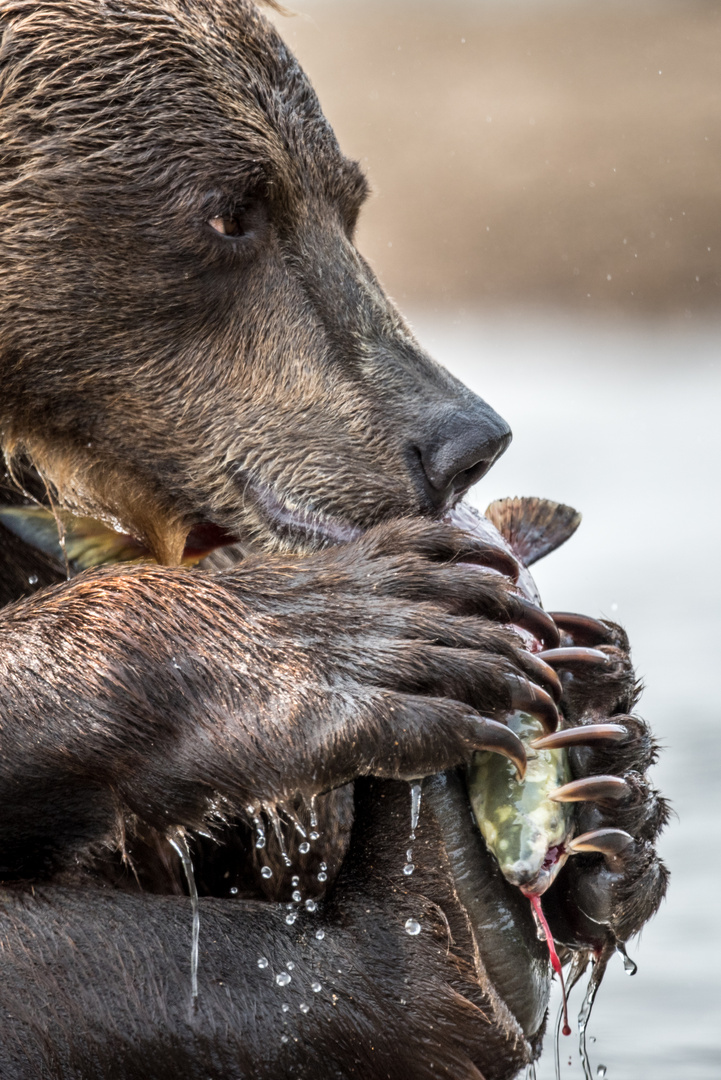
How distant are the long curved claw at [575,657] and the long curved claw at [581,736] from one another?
0.41 feet

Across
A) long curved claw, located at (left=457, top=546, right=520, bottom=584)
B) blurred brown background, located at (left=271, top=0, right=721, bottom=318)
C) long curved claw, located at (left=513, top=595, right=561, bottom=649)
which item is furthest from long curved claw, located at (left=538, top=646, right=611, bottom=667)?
blurred brown background, located at (left=271, top=0, right=721, bottom=318)

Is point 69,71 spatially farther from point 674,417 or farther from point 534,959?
point 674,417

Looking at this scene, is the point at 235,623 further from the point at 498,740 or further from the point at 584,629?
the point at 584,629

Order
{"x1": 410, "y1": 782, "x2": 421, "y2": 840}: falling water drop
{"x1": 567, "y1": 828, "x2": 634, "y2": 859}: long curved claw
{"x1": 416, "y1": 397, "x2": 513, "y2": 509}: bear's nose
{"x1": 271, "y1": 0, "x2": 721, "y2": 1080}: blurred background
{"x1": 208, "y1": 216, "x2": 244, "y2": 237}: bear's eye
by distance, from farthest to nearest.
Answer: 1. {"x1": 271, "y1": 0, "x2": 721, "y2": 1080}: blurred background
2. {"x1": 208, "y1": 216, "x2": 244, "y2": 237}: bear's eye
3. {"x1": 416, "y1": 397, "x2": 513, "y2": 509}: bear's nose
4. {"x1": 567, "y1": 828, "x2": 634, "y2": 859}: long curved claw
5. {"x1": 410, "y1": 782, "x2": 421, "y2": 840}: falling water drop

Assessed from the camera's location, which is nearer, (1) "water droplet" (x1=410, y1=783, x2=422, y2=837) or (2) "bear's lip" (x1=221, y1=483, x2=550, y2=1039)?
(1) "water droplet" (x1=410, y1=783, x2=422, y2=837)

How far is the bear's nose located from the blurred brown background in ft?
38.7

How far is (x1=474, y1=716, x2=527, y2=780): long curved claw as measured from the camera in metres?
3.03

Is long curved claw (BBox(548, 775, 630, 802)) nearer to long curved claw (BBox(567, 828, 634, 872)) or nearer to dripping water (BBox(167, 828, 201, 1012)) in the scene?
long curved claw (BBox(567, 828, 634, 872))

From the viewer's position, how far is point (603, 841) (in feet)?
10.8

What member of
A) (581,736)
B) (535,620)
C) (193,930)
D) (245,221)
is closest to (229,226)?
(245,221)

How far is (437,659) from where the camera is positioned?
3053mm

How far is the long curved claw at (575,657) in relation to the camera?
3375 mm

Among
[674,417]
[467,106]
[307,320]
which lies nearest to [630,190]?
[467,106]

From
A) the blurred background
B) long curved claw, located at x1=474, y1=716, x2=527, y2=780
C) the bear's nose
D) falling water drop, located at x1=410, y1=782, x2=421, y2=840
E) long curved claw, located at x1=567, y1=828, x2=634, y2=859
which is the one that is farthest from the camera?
the blurred background
